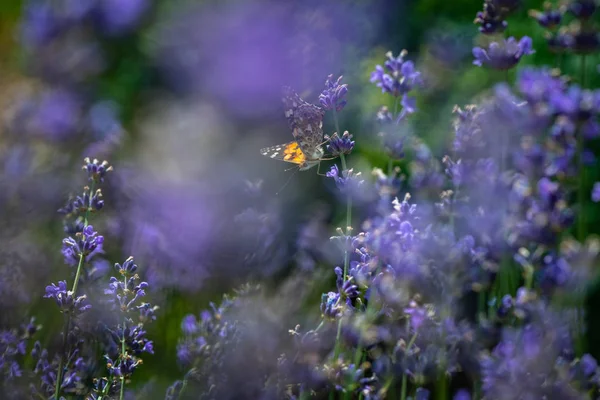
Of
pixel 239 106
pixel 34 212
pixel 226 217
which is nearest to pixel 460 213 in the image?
pixel 226 217

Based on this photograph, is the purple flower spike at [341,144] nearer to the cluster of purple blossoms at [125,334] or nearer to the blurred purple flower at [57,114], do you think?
the cluster of purple blossoms at [125,334]

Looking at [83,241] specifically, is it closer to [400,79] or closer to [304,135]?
[304,135]

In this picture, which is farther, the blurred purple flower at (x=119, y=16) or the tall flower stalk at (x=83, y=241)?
the blurred purple flower at (x=119, y=16)

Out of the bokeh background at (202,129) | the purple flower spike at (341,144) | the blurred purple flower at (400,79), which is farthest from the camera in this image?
the bokeh background at (202,129)

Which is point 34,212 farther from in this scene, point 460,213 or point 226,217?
point 460,213

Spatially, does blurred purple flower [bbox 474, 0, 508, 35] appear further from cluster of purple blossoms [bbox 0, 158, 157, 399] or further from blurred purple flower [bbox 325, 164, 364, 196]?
cluster of purple blossoms [bbox 0, 158, 157, 399]

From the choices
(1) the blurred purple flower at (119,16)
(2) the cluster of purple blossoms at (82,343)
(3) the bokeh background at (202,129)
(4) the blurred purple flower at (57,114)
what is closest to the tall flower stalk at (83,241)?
(2) the cluster of purple blossoms at (82,343)
